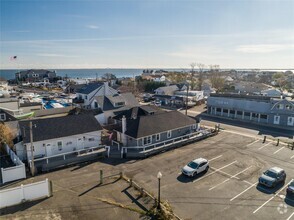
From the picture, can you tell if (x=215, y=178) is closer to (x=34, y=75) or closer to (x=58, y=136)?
(x=58, y=136)

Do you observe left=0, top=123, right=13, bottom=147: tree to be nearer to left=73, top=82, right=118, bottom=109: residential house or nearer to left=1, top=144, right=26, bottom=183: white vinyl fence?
left=1, top=144, right=26, bottom=183: white vinyl fence

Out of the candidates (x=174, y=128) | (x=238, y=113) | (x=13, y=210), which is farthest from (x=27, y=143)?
(x=238, y=113)

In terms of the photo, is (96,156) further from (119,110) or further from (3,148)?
(119,110)

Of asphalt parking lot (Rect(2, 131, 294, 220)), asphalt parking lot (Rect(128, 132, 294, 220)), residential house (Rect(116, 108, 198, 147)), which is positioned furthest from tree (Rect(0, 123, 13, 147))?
asphalt parking lot (Rect(128, 132, 294, 220))

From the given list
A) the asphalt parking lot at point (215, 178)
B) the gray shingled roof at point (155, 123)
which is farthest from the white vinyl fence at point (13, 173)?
the gray shingled roof at point (155, 123)

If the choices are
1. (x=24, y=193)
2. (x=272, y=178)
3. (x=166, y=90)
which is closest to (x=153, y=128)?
(x=272, y=178)

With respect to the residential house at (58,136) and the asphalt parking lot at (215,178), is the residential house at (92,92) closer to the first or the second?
the residential house at (58,136)
